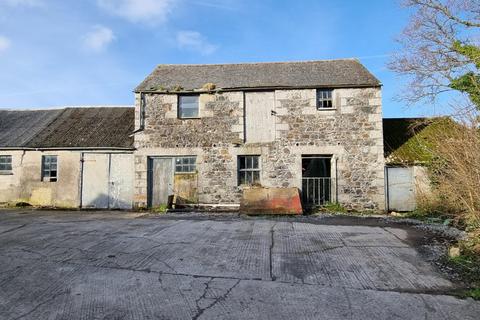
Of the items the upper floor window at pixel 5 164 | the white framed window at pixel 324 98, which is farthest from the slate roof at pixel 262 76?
the upper floor window at pixel 5 164

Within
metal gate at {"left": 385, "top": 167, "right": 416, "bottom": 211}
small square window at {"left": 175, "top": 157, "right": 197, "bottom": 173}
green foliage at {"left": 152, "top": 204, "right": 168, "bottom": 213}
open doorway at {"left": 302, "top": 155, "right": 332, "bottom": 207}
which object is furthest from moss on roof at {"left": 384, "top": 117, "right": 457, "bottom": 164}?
green foliage at {"left": 152, "top": 204, "right": 168, "bottom": 213}

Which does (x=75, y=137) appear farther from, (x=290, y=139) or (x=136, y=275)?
(x=136, y=275)

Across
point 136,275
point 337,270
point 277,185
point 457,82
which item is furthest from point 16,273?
point 457,82

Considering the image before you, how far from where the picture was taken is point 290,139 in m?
13.2

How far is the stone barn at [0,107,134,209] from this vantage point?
1401cm

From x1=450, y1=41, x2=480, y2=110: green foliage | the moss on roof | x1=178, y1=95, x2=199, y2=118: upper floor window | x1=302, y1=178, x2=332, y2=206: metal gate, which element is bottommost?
x1=302, y1=178, x2=332, y2=206: metal gate

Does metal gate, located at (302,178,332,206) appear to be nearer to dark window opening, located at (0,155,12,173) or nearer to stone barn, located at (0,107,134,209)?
stone barn, located at (0,107,134,209)

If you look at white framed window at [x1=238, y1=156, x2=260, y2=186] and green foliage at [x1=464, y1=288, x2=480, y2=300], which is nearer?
green foliage at [x1=464, y1=288, x2=480, y2=300]

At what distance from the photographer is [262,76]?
14172 mm

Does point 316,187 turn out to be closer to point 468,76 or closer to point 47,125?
point 468,76

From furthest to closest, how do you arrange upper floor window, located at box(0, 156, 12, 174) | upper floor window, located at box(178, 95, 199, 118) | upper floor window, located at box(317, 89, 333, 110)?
upper floor window, located at box(0, 156, 12, 174) < upper floor window, located at box(178, 95, 199, 118) < upper floor window, located at box(317, 89, 333, 110)

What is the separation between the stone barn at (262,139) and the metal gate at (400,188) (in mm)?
527

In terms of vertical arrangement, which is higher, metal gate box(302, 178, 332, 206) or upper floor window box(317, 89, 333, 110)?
upper floor window box(317, 89, 333, 110)

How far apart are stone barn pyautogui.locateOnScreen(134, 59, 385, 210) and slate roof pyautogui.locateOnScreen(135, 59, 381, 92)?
→ 73 mm
